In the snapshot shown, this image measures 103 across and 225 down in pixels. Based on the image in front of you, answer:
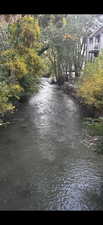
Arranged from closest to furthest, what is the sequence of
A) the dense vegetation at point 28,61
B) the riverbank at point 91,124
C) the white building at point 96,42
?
the riverbank at point 91,124
the dense vegetation at point 28,61
the white building at point 96,42

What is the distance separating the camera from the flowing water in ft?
23.4

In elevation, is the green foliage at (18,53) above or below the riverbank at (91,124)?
above

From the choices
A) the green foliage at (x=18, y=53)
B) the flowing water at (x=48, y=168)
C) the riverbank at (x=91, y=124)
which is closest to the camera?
the riverbank at (x=91, y=124)

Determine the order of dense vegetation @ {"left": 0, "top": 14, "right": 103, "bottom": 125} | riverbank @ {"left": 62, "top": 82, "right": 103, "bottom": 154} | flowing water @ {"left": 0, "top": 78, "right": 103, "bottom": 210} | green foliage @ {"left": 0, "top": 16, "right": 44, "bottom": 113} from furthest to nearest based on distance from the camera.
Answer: green foliage @ {"left": 0, "top": 16, "right": 44, "bottom": 113} → dense vegetation @ {"left": 0, "top": 14, "right": 103, "bottom": 125} → flowing water @ {"left": 0, "top": 78, "right": 103, "bottom": 210} → riverbank @ {"left": 62, "top": 82, "right": 103, "bottom": 154}

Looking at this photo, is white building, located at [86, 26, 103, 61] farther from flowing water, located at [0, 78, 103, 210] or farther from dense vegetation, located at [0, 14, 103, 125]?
flowing water, located at [0, 78, 103, 210]

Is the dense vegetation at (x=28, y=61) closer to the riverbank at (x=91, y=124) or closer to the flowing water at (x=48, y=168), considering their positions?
the riverbank at (x=91, y=124)

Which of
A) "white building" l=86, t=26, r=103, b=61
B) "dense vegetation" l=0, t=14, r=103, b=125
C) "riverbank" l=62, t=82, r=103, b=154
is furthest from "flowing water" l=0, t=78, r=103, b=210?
"white building" l=86, t=26, r=103, b=61

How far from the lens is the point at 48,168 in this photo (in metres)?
9.20

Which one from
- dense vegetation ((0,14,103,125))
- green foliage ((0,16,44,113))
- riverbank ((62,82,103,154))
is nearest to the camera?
riverbank ((62,82,103,154))

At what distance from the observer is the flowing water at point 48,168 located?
7.14 m

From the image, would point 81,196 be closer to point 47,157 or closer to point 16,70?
point 47,157

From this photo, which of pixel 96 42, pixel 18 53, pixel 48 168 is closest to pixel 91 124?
pixel 48 168

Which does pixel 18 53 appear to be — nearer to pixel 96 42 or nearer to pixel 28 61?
pixel 28 61

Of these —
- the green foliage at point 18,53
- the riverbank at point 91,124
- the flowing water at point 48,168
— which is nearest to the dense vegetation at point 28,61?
the green foliage at point 18,53
